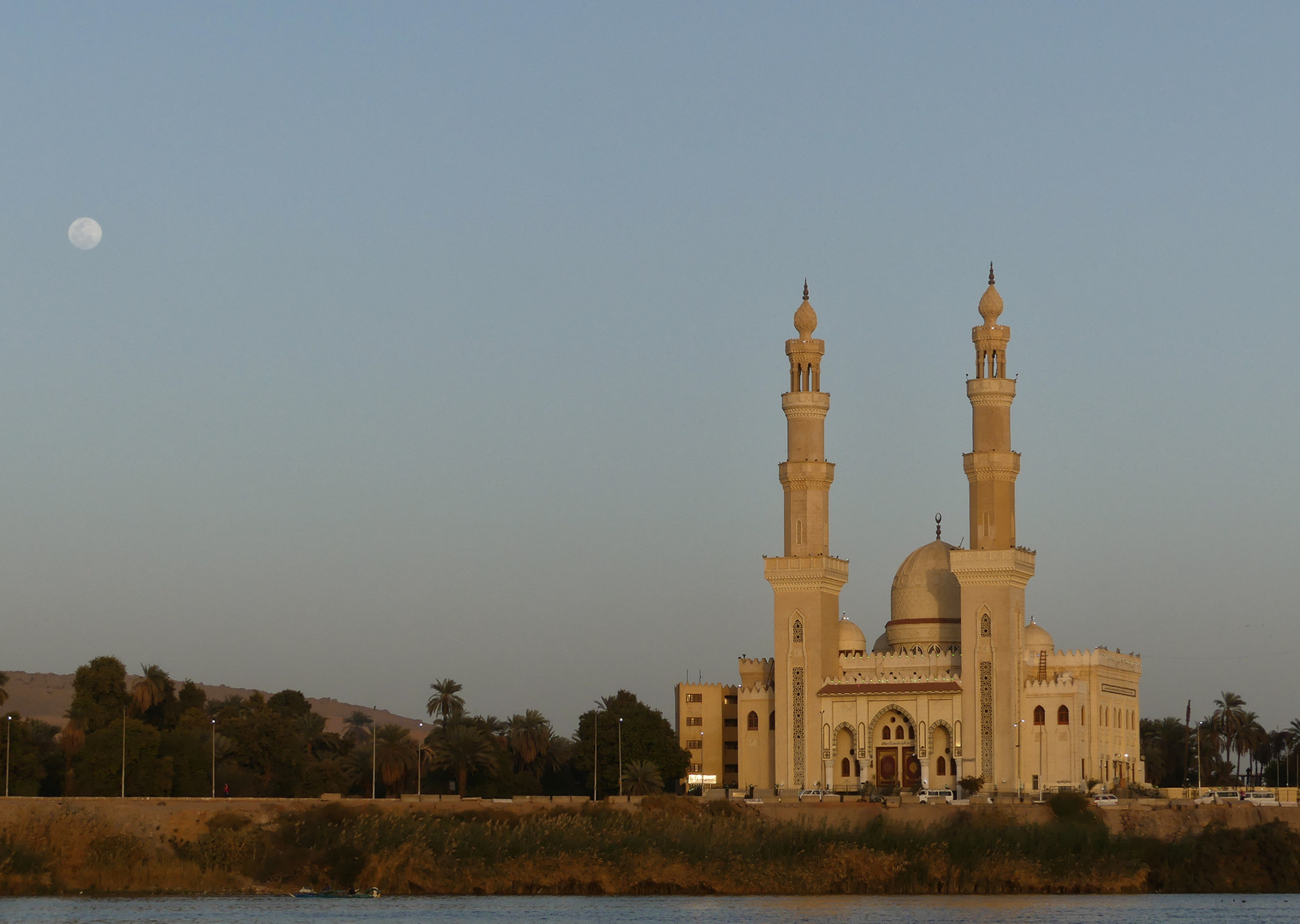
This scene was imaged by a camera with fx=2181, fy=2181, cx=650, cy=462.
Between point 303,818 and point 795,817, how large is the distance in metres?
19.5

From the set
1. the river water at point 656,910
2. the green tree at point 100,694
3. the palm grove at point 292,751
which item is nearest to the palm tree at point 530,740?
the palm grove at point 292,751

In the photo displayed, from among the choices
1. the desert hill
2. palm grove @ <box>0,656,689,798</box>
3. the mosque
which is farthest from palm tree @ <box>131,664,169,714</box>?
the desert hill

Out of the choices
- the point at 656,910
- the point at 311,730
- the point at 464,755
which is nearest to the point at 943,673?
the point at 464,755

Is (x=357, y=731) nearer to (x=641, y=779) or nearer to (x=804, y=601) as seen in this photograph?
(x=641, y=779)

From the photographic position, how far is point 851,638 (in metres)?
110

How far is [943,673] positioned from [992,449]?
10.8 m

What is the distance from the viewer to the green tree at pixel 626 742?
104 m

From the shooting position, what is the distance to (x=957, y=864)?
6881cm

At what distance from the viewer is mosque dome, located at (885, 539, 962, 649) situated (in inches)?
4190

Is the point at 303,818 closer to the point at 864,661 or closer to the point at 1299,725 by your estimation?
the point at 864,661

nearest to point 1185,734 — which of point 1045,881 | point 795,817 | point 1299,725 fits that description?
point 1299,725

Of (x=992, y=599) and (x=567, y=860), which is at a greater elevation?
(x=992, y=599)

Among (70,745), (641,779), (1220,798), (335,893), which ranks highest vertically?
(70,745)

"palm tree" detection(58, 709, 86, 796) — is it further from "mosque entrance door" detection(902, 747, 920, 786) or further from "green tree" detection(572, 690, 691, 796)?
"mosque entrance door" detection(902, 747, 920, 786)
